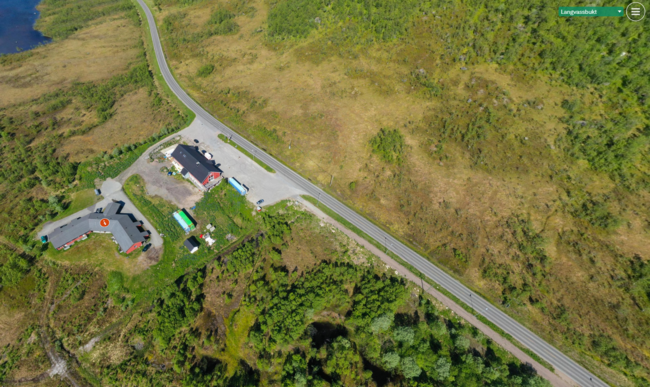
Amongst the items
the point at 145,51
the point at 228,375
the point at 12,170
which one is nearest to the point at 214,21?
the point at 145,51

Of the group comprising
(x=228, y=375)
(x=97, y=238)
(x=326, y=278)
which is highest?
(x=97, y=238)

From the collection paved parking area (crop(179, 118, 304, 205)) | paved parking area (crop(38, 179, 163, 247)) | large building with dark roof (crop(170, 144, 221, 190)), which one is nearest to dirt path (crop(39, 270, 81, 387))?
paved parking area (crop(38, 179, 163, 247))

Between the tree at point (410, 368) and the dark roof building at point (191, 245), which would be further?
the dark roof building at point (191, 245)

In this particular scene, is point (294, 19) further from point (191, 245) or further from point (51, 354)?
point (51, 354)

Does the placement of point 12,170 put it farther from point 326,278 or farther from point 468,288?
point 468,288

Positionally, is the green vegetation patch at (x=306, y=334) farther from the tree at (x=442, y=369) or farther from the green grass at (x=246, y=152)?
the green grass at (x=246, y=152)

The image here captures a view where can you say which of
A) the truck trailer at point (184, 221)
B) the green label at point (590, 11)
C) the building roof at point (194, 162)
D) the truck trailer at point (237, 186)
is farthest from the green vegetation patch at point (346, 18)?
the truck trailer at point (184, 221)

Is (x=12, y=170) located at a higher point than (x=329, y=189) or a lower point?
higher

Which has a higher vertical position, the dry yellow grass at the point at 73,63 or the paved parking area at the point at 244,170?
the dry yellow grass at the point at 73,63
